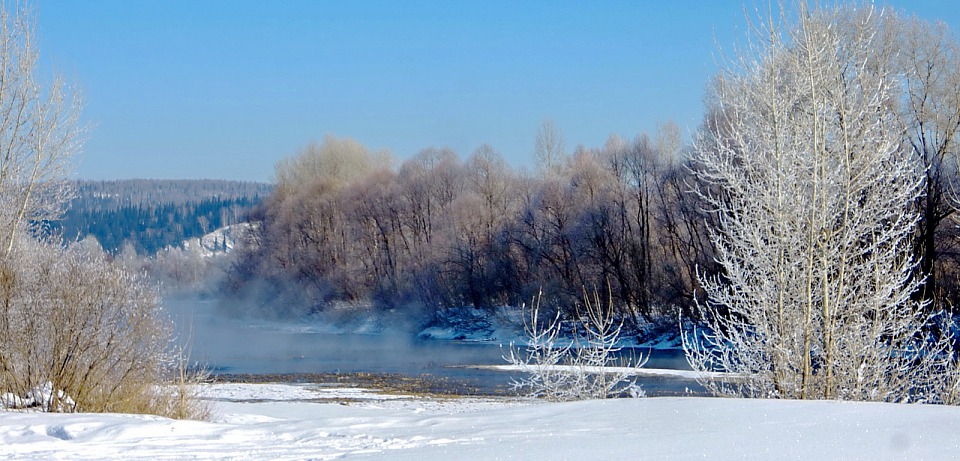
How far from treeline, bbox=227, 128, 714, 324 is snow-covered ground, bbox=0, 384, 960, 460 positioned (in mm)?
23349

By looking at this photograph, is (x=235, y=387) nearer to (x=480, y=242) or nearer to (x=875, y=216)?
(x=875, y=216)

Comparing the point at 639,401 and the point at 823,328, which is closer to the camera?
the point at 639,401

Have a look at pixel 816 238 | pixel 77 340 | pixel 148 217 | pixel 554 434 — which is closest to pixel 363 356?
pixel 77 340

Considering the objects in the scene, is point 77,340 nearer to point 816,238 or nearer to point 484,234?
point 816,238

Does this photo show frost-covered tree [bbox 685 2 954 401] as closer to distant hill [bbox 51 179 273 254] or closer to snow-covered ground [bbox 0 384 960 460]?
snow-covered ground [bbox 0 384 960 460]

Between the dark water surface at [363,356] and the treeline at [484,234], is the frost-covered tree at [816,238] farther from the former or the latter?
the treeline at [484,234]

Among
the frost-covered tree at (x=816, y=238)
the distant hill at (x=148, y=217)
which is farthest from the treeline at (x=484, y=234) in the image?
the distant hill at (x=148, y=217)

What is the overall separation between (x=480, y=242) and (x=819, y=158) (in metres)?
37.0

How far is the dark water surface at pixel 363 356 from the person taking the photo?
25.4 metres

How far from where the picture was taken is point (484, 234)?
4800cm

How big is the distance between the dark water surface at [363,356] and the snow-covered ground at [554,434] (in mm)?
10765

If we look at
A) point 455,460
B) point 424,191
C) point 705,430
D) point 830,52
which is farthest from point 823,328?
point 424,191

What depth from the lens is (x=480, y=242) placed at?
47.7 meters

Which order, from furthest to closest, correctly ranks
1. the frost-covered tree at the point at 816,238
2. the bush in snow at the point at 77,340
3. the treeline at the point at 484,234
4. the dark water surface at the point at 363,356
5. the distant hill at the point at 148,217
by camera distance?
the distant hill at the point at 148,217 → the treeline at the point at 484,234 → the dark water surface at the point at 363,356 → the bush in snow at the point at 77,340 → the frost-covered tree at the point at 816,238
